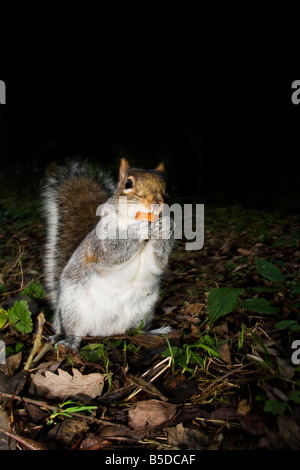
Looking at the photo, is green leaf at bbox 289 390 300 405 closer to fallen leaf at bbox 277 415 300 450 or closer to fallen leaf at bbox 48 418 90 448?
fallen leaf at bbox 277 415 300 450

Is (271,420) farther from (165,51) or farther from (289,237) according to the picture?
(165,51)

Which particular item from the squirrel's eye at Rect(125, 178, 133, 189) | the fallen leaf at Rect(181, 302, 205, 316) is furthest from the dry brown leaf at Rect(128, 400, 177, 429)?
the squirrel's eye at Rect(125, 178, 133, 189)

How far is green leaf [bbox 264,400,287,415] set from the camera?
1139 millimetres

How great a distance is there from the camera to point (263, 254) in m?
2.62

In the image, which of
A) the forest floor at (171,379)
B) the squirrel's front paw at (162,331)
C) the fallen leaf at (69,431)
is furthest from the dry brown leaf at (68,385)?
the squirrel's front paw at (162,331)

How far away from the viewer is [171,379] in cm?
143

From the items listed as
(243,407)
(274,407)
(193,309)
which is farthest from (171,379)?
(193,309)

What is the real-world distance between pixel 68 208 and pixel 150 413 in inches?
50.5

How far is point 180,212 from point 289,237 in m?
1.10

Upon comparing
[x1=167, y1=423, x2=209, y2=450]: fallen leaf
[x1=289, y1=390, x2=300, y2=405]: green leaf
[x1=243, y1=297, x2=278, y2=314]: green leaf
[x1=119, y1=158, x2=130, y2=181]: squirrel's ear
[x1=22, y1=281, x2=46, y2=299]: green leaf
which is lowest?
[x1=167, y1=423, x2=209, y2=450]: fallen leaf

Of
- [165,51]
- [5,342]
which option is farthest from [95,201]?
[165,51]

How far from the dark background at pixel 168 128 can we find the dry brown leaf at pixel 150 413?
3112 mm

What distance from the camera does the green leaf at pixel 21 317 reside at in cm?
169

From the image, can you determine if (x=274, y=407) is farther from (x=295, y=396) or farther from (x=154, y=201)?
(x=154, y=201)
